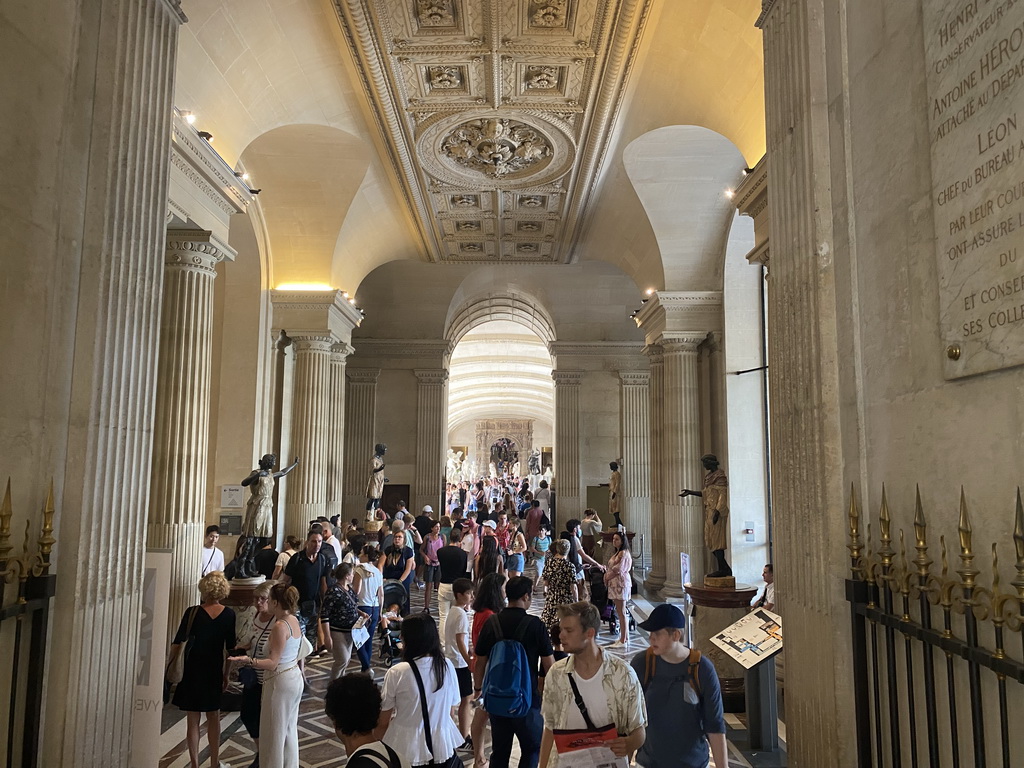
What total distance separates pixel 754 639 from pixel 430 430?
15.8 meters

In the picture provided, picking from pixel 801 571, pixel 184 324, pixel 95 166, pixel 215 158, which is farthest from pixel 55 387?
pixel 215 158

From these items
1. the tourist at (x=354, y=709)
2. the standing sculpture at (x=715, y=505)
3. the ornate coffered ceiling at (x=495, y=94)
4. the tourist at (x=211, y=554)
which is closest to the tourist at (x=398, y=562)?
the tourist at (x=211, y=554)

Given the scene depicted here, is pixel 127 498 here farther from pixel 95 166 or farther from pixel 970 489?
pixel 970 489

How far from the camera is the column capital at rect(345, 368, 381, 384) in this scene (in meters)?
20.8

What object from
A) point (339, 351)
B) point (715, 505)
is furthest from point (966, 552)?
point (339, 351)

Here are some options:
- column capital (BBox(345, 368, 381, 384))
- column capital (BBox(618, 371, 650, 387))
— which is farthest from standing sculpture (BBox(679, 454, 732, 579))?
column capital (BBox(345, 368, 381, 384))

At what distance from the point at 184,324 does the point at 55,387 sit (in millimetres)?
4917

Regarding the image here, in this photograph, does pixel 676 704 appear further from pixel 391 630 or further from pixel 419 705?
pixel 391 630

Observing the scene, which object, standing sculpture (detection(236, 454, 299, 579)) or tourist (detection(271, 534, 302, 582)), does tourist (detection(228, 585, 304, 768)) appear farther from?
standing sculpture (detection(236, 454, 299, 579))

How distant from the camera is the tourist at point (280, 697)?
461 cm

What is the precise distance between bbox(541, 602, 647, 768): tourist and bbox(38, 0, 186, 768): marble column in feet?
7.30

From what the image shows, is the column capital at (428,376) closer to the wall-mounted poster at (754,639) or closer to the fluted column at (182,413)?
the fluted column at (182,413)

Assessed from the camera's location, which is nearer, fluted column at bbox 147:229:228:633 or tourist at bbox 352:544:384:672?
tourist at bbox 352:544:384:672

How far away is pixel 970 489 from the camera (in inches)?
109
